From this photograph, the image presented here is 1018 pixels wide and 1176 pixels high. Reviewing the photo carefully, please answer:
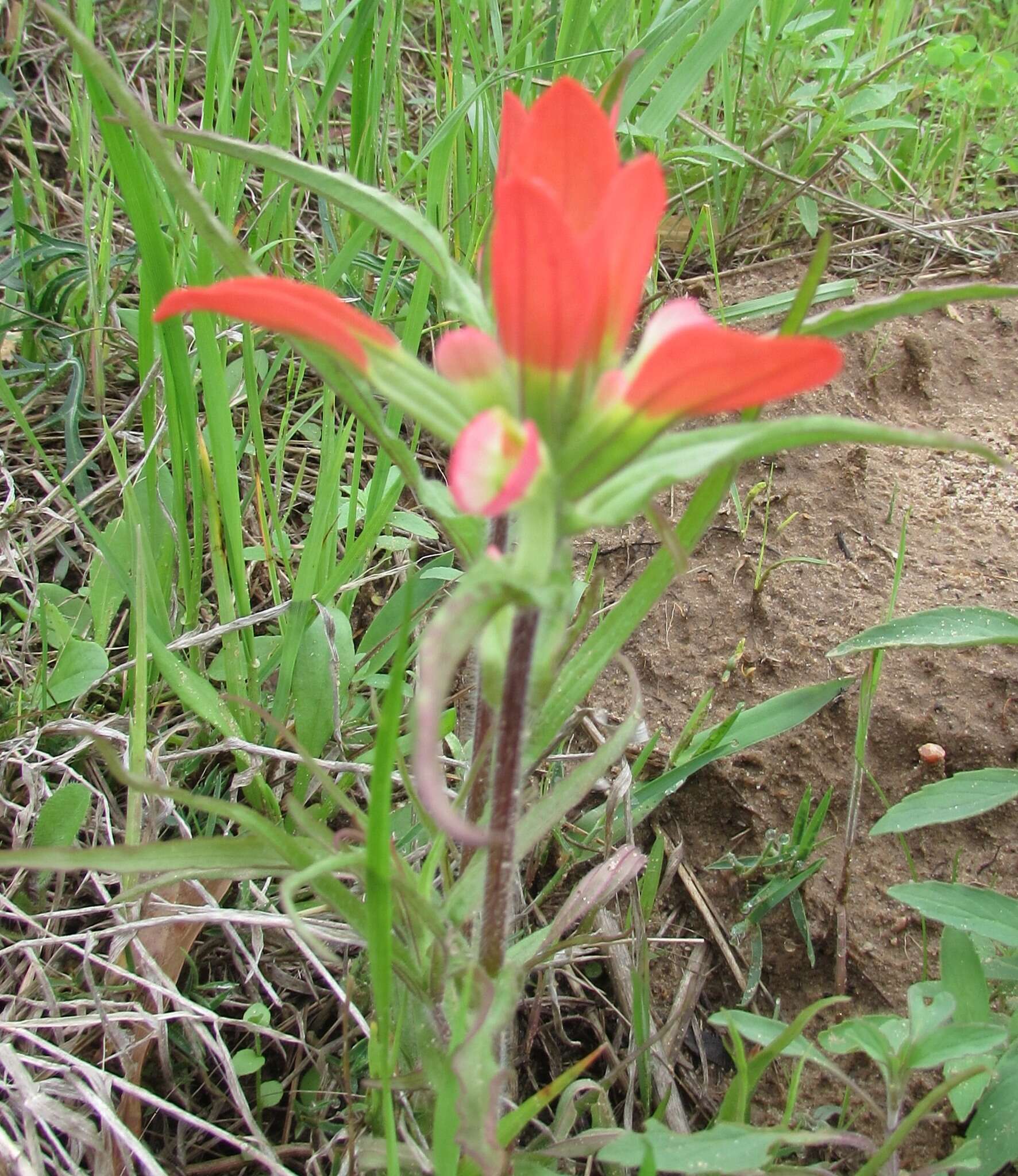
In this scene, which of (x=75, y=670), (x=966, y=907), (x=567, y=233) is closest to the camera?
(x=567, y=233)

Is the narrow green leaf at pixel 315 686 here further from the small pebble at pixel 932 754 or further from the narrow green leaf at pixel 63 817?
the small pebble at pixel 932 754

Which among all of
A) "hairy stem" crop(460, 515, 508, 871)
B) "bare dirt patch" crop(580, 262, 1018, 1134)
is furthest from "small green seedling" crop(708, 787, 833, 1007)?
"hairy stem" crop(460, 515, 508, 871)

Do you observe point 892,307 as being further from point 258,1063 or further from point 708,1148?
point 258,1063

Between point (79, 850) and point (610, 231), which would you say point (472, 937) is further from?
point (610, 231)

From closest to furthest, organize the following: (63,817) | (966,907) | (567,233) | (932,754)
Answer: (567,233)
(966,907)
(63,817)
(932,754)

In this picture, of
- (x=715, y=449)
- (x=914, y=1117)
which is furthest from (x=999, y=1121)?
(x=715, y=449)

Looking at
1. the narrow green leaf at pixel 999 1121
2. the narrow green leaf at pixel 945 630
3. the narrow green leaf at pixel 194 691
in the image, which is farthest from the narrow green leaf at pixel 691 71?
the narrow green leaf at pixel 999 1121

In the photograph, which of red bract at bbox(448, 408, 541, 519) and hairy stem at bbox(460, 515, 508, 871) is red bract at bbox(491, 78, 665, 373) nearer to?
red bract at bbox(448, 408, 541, 519)

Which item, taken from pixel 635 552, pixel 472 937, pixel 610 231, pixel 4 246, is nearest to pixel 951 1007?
pixel 472 937

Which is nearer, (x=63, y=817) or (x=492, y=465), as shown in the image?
(x=492, y=465)
